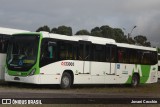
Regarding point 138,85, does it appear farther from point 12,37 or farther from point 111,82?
point 12,37

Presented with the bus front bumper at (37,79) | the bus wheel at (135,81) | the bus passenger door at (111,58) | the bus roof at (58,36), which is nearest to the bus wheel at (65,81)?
the bus front bumper at (37,79)

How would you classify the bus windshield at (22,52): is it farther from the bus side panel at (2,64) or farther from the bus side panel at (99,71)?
the bus side panel at (99,71)

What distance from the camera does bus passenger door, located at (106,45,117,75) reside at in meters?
28.5

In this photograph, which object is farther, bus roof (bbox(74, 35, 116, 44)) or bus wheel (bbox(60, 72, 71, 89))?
bus roof (bbox(74, 35, 116, 44))

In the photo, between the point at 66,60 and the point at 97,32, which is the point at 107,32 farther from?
the point at 66,60

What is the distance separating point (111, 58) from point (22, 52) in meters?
7.49

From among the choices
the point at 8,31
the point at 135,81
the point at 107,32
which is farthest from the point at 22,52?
the point at 107,32

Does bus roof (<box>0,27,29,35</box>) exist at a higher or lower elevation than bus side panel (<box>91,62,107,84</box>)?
higher

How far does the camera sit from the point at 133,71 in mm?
31750

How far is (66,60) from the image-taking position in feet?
80.2

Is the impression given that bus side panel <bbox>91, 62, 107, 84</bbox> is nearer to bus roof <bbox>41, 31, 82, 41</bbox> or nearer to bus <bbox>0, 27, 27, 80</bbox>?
bus roof <bbox>41, 31, 82, 41</bbox>

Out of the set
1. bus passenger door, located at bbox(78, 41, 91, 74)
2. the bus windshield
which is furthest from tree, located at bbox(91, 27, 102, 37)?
the bus windshield

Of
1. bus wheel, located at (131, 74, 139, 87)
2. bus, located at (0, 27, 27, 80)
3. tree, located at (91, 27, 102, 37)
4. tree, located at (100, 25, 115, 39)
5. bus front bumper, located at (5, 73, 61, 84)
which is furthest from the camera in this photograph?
tree, located at (100, 25, 115, 39)

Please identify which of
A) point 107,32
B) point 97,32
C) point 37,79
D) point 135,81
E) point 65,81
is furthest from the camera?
point 107,32
